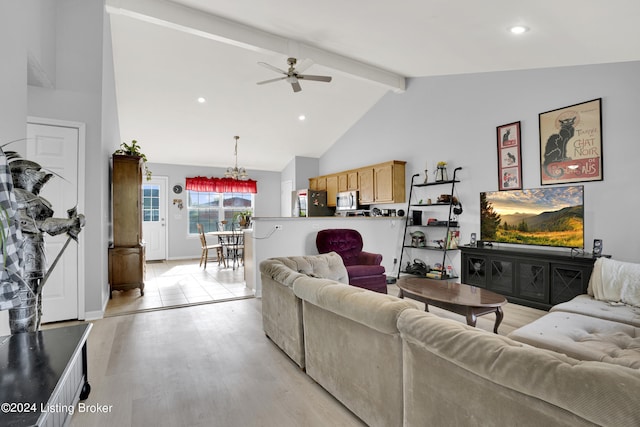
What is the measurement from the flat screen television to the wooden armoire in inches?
196

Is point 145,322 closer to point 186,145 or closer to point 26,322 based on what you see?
point 26,322

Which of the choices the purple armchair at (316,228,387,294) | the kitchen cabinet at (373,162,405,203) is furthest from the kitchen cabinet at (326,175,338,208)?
the purple armchair at (316,228,387,294)

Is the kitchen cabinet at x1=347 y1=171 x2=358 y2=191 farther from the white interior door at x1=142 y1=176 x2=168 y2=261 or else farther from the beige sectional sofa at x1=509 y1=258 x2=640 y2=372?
the white interior door at x1=142 y1=176 x2=168 y2=261

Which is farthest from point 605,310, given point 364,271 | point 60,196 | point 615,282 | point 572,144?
point 60,196

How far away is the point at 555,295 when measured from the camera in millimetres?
3674

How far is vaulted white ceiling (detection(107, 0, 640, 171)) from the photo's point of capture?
3.02m

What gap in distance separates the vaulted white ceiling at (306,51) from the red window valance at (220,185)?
4.14ft

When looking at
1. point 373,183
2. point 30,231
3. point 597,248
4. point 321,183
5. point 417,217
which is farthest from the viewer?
point 321,183

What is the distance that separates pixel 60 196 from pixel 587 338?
15.7 ft

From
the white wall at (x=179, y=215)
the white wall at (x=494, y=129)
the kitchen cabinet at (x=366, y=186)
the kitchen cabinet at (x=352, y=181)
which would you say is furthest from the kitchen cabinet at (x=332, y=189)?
the white wall at (x=179, y=215)

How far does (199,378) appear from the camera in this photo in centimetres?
234

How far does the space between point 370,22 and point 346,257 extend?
298 cm

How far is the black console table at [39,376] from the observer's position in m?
1.05

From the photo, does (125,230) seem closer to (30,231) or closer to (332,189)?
(30,231)
